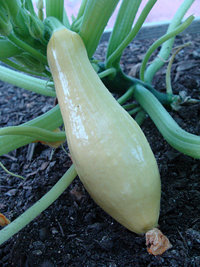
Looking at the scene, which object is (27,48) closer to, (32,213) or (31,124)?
(31,124)

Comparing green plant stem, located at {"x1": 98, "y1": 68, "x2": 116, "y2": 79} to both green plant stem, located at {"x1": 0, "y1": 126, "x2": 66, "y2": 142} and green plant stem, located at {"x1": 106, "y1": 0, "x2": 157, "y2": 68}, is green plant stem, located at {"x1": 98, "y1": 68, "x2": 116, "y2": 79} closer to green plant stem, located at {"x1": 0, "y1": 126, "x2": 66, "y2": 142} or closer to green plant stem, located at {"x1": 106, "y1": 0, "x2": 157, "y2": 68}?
green plant stem, located at {"x1": 106, "y1": 0, "x2": 157, "y2": 68}

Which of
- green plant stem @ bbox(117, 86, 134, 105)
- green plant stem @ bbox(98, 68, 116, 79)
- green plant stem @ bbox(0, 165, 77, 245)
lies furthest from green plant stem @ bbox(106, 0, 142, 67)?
green plant stem @ bbox(0, 165, 77, 245)

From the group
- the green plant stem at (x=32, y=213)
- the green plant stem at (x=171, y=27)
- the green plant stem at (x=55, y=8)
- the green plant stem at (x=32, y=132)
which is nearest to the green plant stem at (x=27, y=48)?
the green plant stem at (x=55, y=8)

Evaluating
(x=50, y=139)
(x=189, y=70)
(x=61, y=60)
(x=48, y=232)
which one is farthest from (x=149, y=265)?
(x=189, y=70)

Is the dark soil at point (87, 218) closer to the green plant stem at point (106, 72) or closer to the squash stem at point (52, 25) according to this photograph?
the green plant stem at point (106, 72)

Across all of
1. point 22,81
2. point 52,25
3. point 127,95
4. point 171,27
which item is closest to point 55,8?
point 52,25

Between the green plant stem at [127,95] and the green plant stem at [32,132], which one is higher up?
the green plant stem at [32,132]
